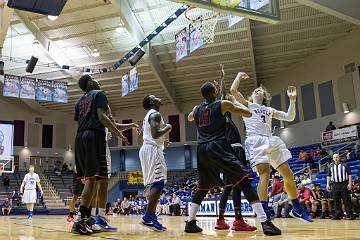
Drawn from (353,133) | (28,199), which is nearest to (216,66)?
(353,133)

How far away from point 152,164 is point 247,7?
485 centimetres

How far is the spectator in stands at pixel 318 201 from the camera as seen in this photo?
38.1 ft

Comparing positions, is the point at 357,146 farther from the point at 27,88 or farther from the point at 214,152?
the point at 27,88

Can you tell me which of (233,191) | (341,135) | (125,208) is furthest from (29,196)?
(341,135)

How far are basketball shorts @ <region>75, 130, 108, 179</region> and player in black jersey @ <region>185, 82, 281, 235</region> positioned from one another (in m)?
1.15

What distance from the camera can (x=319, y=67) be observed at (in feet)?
80.0

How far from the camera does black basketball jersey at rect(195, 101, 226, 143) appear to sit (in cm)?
465

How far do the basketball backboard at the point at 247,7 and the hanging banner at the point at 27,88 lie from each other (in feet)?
45.2

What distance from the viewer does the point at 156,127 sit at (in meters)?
5.14

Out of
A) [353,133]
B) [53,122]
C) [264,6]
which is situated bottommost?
[353,133]

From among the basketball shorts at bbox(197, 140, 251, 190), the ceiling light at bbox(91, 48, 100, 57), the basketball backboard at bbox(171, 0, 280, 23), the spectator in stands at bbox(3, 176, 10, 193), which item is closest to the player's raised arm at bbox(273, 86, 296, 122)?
the basketball shorts at bbox(197, 140, 251, 190)

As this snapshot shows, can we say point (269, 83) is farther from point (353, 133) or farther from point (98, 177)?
point (98, 177)

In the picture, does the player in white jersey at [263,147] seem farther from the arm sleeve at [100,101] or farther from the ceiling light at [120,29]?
the ceiling light at [120,29]

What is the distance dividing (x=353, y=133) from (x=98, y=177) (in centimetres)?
1659
